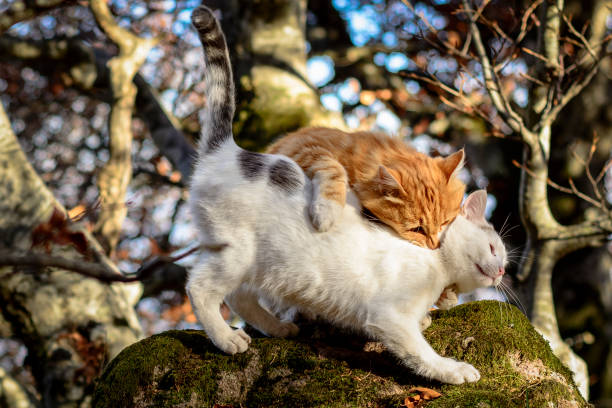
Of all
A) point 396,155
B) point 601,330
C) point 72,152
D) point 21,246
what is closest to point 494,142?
point 601,330

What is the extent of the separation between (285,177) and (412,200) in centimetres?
58

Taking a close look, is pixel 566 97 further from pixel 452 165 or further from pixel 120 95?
pixel 120 95

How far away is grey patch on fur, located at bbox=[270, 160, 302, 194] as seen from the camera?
2264 mm

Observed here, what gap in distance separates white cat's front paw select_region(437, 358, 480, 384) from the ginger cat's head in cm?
54

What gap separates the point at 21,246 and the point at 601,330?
223 inches

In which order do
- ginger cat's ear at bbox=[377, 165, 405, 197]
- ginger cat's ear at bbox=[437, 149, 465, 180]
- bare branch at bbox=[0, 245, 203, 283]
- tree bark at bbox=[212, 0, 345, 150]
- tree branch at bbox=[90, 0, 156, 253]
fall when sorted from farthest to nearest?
tree branch at bbox=[90, 0, 156, 253]
tree bark at bbox=[212, 0, 345, 150]
ginger cat's ear at bbox=[437, 149, 465, 180]
ginger cat's ear at bbox=[377, 165, 405, 197]
bare branch at bbox=[0, 245, 203, 283]

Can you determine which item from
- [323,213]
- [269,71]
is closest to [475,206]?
[323,213]

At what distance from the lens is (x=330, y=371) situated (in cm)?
210

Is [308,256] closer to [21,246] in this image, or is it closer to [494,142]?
[21,246]

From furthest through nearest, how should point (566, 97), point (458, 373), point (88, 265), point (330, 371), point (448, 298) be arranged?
1. point (566, 97)
2. point (448, 298)
3. point (330, 371)
4. point (458, 373)
5. point (88, 265)

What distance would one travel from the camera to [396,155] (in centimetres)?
257

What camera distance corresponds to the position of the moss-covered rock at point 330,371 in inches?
78.0

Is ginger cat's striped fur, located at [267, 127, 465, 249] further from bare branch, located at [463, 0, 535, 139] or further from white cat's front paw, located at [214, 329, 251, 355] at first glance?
bare branch, located at [463, 0, 535, 139]

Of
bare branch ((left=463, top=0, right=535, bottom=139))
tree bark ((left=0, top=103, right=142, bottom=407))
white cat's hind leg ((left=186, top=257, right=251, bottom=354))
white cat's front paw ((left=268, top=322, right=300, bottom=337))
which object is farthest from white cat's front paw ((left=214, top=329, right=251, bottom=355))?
bare branch ((left=463, top=0, right=535, bottom=139))
